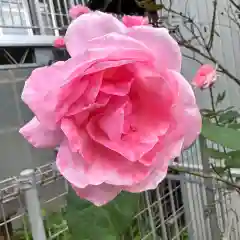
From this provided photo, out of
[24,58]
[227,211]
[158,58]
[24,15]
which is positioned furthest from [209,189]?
[24,15]

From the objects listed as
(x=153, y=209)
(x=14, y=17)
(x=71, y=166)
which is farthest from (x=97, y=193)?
(x=14, y=17)

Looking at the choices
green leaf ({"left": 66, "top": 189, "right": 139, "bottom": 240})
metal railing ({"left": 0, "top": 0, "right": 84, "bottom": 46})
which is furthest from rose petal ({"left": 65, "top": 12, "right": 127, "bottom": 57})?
metal railing ({"left": 0, "top": 0, "right": 84, "bottom": 46})

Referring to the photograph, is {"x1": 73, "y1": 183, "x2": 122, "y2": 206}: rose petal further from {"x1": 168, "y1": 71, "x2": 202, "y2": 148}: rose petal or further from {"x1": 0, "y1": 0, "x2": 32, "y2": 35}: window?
{"x1": 0, "y1": 0, "x2": 32, "y2": 35}: window

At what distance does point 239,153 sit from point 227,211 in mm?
547

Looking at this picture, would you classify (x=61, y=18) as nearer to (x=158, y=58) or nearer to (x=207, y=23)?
(x=207, y=23)

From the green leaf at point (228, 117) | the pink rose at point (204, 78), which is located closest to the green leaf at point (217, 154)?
the green leaf at point (228, 117)

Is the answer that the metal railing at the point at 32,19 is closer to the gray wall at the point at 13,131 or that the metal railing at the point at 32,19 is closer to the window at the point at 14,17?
the window at the point at 14,17

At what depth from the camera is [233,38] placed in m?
1.59

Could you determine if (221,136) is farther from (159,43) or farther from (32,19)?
(32,19)

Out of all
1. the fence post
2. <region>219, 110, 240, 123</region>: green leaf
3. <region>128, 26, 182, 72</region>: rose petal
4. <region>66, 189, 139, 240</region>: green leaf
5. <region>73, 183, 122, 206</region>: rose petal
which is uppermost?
<region>128, 26, 182, 72</region>: rose petal

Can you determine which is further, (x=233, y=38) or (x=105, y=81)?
(x=233, y=38)

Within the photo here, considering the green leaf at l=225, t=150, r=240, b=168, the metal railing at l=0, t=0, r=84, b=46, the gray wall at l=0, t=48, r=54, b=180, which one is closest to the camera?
A: the green leaf at l=225, t=150, r=240, b=168

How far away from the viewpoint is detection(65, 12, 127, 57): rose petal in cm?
23

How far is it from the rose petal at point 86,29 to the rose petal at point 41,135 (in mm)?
47
